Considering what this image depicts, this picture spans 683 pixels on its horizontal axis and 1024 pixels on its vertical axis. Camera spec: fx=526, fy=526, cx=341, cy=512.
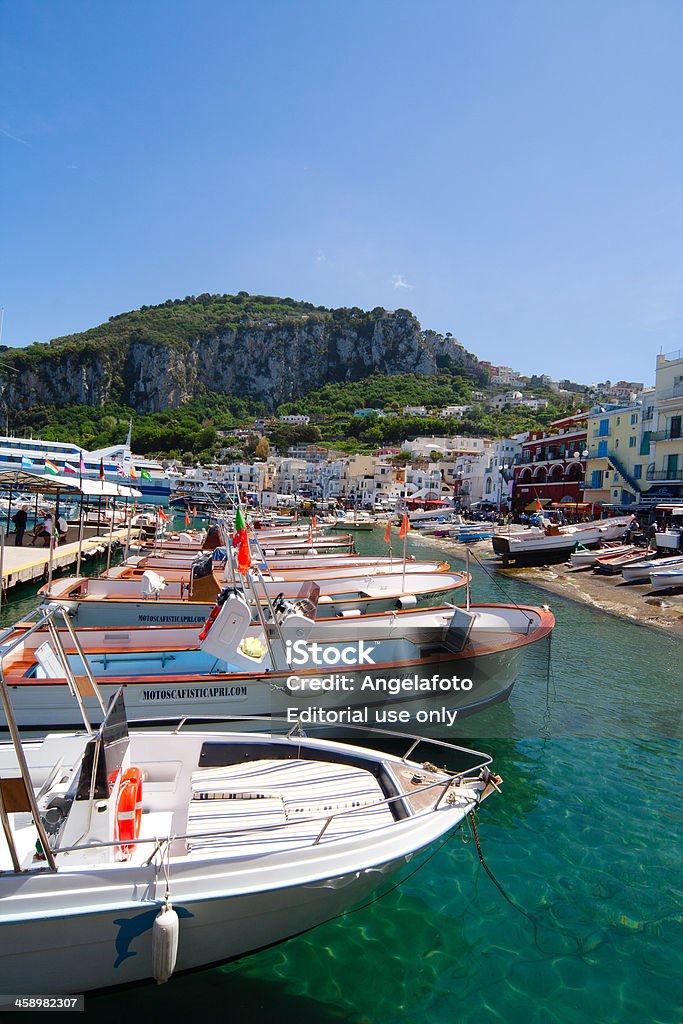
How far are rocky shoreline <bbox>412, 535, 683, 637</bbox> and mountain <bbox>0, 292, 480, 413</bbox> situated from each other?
146 meters

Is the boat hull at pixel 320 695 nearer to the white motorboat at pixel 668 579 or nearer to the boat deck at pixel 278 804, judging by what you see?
the boat deck at pixel 278 804

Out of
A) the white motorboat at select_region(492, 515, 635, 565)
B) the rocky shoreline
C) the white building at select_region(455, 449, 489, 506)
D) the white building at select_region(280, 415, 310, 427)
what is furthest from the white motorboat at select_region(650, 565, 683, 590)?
the white building at select_region(280, 415, 310, 427)

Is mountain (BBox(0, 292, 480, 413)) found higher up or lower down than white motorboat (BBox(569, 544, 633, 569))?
higher up

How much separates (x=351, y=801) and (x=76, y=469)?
2404 centimetres

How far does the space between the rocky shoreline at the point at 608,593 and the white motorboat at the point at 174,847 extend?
13.7 m

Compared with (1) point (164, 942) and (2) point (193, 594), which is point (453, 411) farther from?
(1) point (164, 942)

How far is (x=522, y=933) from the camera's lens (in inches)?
198

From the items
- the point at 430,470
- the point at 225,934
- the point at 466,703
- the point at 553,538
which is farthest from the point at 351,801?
the point at 430,470

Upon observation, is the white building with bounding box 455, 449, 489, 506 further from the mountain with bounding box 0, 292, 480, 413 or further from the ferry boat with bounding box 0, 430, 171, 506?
the mountain with bounding box 0, 292, 480, 413

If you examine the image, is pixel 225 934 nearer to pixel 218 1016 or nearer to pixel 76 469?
pixel 218 1016

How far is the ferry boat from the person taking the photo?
2491 centimetres

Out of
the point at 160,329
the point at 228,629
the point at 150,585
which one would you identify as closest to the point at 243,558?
the point at 228,629

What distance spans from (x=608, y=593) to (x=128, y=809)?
22.9 m

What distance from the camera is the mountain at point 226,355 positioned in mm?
149250
